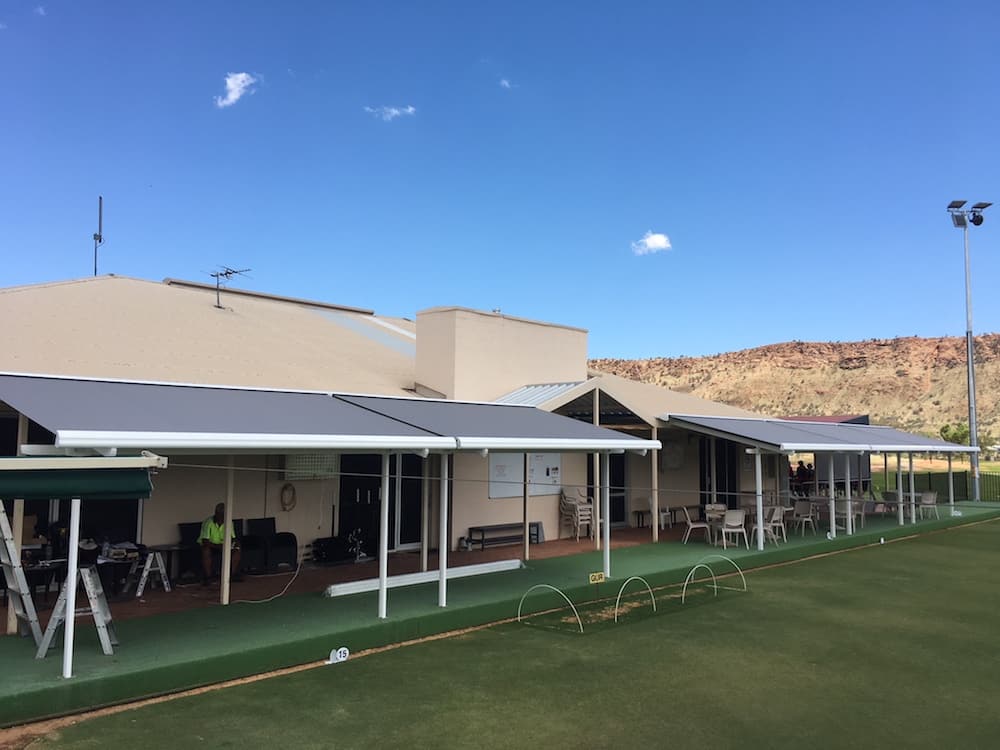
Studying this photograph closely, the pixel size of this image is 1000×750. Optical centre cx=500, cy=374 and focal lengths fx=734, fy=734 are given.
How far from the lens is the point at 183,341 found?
11984mm

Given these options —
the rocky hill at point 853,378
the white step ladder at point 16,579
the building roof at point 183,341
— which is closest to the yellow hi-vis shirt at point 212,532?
the building roof at point 183,341

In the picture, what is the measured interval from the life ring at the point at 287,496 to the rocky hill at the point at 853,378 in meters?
53.7

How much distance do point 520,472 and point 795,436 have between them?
561 centimetres

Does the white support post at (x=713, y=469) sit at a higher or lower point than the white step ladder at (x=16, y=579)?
higher

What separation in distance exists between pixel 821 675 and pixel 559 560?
18.6ft

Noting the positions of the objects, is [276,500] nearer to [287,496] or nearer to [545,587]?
[287,496]

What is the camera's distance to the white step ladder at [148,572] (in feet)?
28.8

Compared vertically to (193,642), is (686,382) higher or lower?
higher

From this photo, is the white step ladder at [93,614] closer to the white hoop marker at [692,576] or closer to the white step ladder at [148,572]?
the white step ladder at [148,572]

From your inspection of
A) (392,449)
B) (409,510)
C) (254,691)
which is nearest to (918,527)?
(409,510)

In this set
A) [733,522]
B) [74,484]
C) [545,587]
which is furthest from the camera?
[733,522]

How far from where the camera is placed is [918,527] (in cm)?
1734

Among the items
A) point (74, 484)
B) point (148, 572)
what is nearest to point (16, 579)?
point (74, 484)

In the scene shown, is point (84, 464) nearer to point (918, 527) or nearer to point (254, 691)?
point (254, 691)
